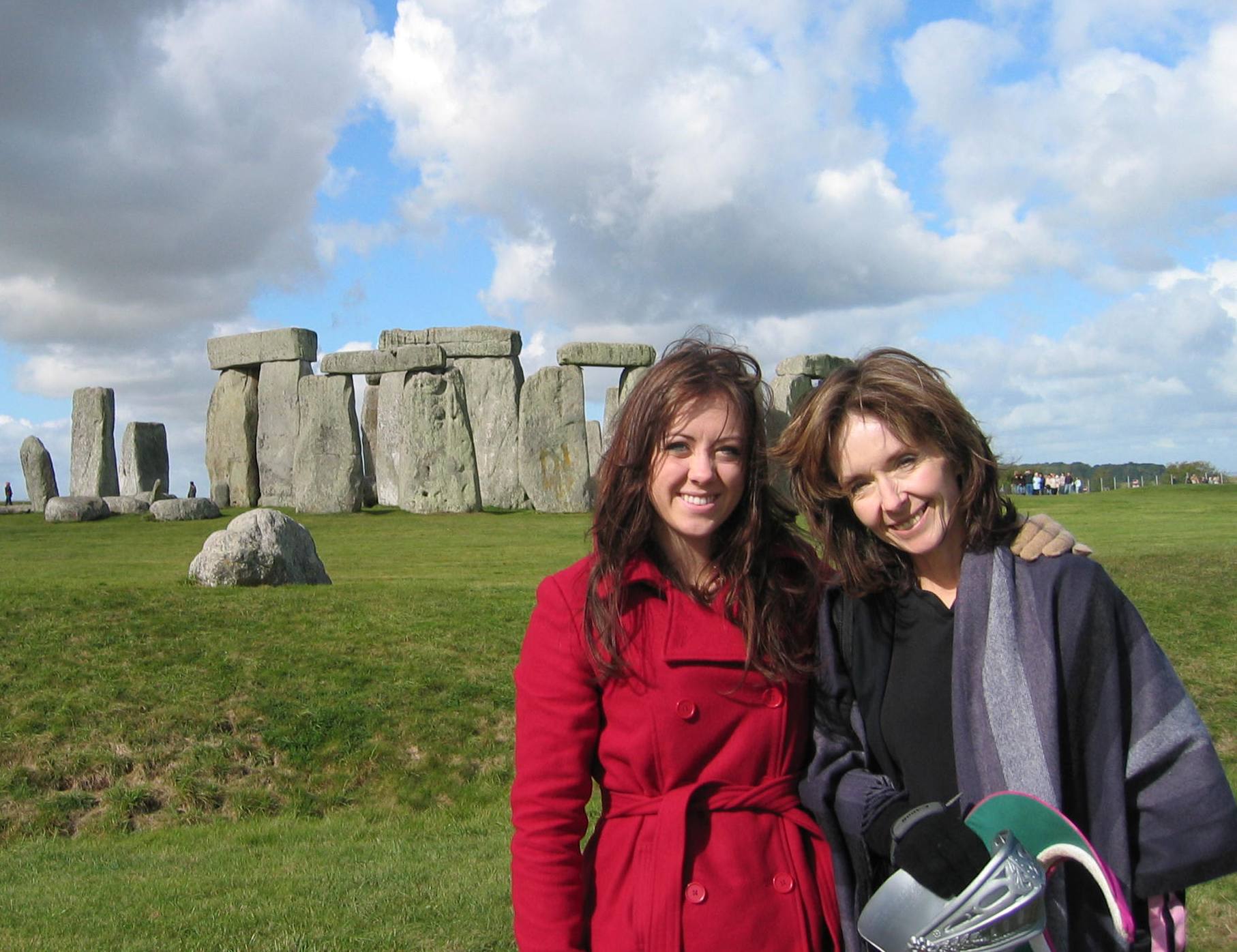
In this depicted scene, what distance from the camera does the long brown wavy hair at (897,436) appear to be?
231 centimetres

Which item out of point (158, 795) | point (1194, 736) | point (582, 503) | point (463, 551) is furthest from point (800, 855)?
point (582, 503)

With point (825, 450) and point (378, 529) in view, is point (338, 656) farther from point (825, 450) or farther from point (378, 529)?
point (378, 529)

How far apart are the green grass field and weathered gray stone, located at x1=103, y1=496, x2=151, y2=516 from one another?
9848mm

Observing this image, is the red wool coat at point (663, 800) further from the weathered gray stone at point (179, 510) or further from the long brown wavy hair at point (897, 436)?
the weathered gray stone at point (179, 510)

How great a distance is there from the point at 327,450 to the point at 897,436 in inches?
790

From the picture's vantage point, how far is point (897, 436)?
2.33 meters

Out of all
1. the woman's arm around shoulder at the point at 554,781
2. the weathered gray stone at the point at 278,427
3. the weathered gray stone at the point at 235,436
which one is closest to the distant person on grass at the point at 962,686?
the woman's arm around shoulder at the point at 554,781

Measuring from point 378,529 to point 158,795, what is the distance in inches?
466

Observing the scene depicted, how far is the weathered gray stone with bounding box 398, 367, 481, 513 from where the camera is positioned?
21203 mm

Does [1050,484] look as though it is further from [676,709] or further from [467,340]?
[676,709]

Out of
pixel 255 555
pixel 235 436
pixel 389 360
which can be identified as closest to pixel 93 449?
pixel 235 436

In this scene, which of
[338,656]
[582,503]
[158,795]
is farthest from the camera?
[582,503]

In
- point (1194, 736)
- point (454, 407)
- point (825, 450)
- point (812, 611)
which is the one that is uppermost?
point (454, 407)

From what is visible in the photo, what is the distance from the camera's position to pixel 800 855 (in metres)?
2.24
